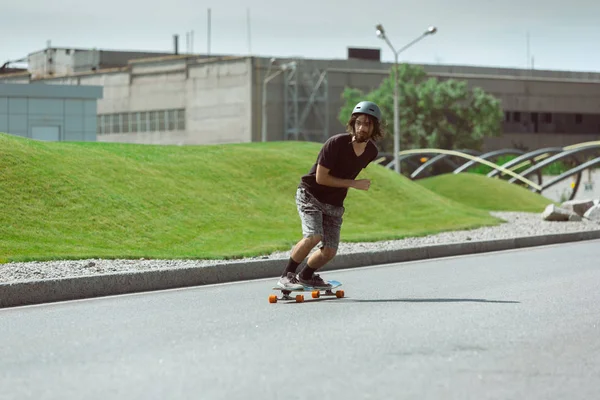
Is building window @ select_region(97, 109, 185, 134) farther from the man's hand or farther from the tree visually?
the man's hand

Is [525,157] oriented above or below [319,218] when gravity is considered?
above

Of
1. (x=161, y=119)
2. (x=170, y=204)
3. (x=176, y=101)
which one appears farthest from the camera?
(x=161, y=119)

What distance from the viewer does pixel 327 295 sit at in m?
12.1

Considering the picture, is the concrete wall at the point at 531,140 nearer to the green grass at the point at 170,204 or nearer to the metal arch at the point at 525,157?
the metal arch at the point at 525,157

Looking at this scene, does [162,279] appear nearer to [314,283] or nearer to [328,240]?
[314,283]

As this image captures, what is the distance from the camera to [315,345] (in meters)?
8.07

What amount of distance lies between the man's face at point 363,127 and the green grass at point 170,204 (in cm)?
596

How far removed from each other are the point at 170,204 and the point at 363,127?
42.3 ft

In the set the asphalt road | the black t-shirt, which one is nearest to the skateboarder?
the black t-shirt

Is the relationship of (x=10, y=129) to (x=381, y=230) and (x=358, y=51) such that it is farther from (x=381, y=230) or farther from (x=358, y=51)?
(x=358, y=51)

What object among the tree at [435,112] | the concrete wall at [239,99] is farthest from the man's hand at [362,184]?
the concrete wall at [239,99]

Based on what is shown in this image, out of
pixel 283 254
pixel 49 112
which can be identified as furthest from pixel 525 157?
pixel 283 254

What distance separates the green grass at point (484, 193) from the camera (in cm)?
3991

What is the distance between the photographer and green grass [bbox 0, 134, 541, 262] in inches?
734
